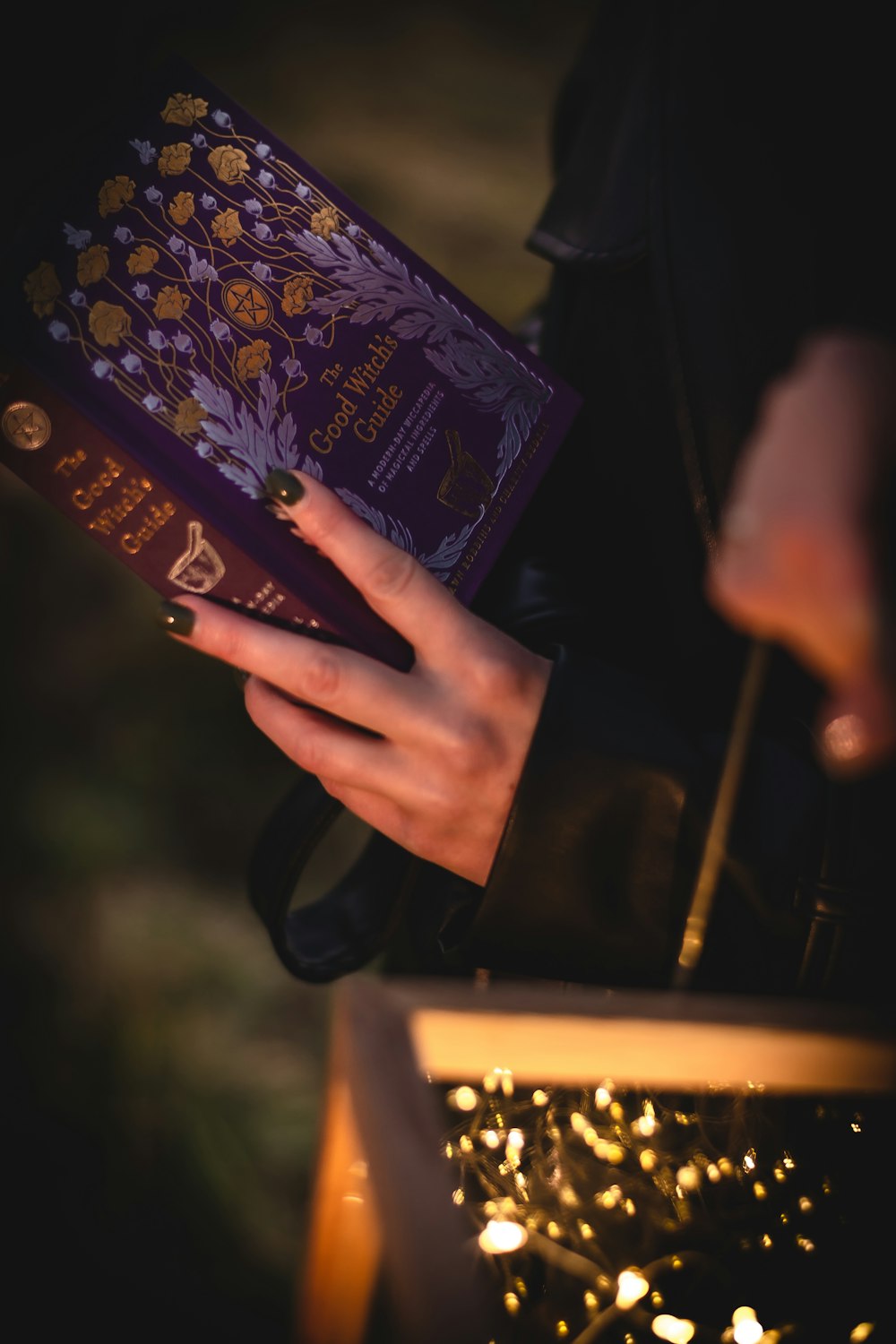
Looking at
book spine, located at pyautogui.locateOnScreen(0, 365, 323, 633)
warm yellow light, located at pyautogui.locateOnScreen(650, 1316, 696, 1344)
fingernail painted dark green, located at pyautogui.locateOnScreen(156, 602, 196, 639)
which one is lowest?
warm yellow light, located at pyautogui.locateOnScreen(650, 1316, 696, 1344)

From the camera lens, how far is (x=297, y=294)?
0.50 meters

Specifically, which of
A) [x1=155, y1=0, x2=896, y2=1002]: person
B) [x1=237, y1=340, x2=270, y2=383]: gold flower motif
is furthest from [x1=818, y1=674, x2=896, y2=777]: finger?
[x1=237, y1=340, x2=270, y2=383]: gold flower motif

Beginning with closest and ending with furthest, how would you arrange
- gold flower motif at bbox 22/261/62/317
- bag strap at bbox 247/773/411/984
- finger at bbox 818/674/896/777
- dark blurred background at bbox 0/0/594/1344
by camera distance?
finger at bbox 818/674/896/777 → gold flower motif at bbox 22/261/62/317 → bag strap at bbox 247/773/411/984 → dark blurred background at bbox 0/0/594/1344

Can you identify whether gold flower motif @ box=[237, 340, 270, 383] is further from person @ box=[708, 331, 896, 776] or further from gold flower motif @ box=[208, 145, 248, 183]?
person @ box=[708, 331, 896, 776]

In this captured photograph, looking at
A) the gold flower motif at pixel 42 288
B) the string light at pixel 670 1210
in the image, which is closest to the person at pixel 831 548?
the string light at pixel 670 1210

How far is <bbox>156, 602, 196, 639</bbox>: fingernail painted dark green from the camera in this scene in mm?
464

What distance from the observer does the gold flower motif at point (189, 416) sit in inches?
18.2

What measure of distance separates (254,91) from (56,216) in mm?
1476

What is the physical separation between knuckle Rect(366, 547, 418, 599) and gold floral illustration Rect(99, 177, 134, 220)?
0.24 metres

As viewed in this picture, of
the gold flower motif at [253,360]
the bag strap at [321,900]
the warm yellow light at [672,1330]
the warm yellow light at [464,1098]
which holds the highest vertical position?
the gold flower motif at [253,360]

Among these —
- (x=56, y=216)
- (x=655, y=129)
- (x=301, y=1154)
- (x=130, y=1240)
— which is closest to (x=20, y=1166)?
(x=130, y=1240)

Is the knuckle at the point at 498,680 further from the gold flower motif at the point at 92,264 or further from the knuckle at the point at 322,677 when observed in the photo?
the gold flower motif at the point at 92,264

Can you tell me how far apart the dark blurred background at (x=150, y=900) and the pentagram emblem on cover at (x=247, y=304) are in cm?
39

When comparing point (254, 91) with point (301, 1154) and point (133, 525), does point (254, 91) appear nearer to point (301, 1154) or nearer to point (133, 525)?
point (133, 525)
